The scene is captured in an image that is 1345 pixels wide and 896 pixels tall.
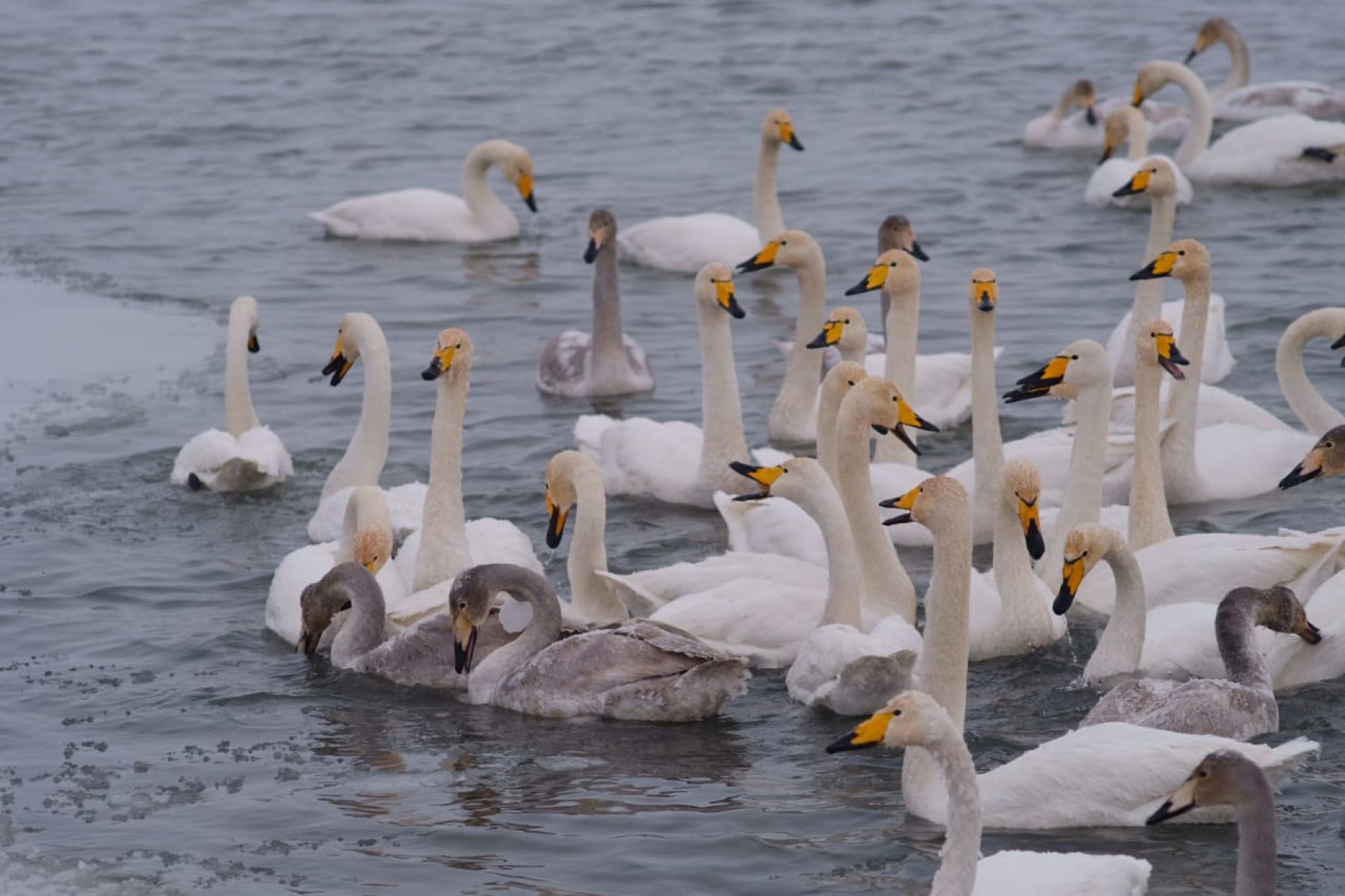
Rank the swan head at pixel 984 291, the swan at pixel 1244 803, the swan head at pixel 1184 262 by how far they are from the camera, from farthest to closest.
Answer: the swan head at pixel 1184 262 < the swan head at pixel 984 291 < the swan at pixel 1244 803

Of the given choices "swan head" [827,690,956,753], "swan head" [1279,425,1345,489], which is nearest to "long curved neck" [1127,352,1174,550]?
"swan head" [1279,425,1345,489]

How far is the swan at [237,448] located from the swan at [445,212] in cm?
615

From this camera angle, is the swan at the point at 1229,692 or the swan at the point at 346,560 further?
the swan at the point at 346,560

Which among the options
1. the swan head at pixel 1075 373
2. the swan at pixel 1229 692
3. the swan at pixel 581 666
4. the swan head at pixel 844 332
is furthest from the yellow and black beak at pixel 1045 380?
the swan at pixel 581 666

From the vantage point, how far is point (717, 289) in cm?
1230

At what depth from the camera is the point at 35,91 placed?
25016 millimetres

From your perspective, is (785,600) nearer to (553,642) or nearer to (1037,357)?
(553,642)

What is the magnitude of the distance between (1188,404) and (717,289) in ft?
8.41

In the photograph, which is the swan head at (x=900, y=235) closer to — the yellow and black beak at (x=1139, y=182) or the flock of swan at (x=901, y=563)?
the flock of swan at (x=901, y=563)

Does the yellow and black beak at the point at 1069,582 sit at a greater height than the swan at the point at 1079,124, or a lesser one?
lesser

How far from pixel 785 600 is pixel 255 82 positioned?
1746cm

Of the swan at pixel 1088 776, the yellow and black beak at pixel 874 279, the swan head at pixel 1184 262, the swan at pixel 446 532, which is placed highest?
the swan head at pixel 1184 262

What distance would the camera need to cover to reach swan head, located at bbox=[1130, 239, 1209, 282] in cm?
1178

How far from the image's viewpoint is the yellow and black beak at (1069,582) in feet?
30.0
